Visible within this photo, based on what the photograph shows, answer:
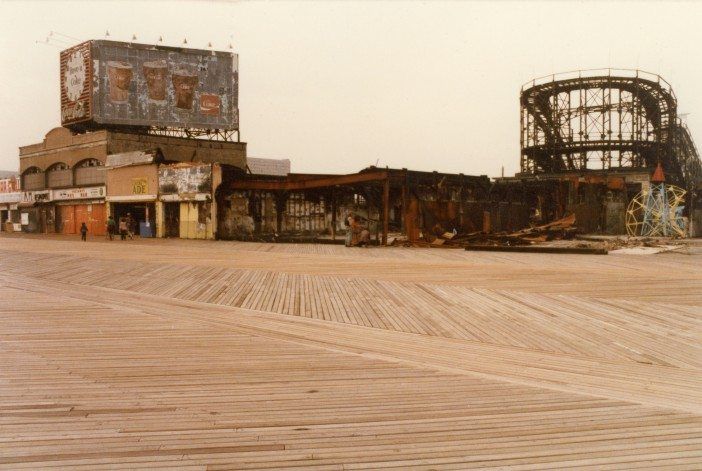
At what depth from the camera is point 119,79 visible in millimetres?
43312

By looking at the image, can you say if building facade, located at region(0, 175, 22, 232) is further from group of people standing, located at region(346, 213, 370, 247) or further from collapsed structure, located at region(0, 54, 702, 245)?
group of people standing, located at region(346, 213, 370, 247)

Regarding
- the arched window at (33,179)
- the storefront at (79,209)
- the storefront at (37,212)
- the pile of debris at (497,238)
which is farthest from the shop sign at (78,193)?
the pile of debris at (497,238)

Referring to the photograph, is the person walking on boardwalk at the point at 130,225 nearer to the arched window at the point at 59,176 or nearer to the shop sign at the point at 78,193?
the shop sign at the point at 78,193

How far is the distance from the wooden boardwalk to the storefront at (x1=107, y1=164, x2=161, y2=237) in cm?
2482

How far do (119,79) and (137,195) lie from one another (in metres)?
13.0

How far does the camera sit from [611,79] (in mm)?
45656

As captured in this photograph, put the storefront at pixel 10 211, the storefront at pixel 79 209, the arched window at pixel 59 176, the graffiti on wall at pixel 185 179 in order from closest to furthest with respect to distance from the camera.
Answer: the graffiti on wall at pixel 185 179 → the storefront at pixel 79 209 → the arched window at pixel 59 176 → the storefront at pixel 10 211

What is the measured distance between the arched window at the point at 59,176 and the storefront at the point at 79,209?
2.08 ft

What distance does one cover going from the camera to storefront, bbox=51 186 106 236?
39.2 metres

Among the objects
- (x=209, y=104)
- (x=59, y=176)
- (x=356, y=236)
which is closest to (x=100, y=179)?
(x=59, y=176)

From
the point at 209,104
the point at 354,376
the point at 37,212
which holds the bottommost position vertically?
the point at 354,376

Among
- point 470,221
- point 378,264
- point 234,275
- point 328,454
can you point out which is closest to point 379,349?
point 328,454

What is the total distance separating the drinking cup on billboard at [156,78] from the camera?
145 feet

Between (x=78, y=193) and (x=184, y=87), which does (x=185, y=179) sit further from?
(x=184, y=87)
